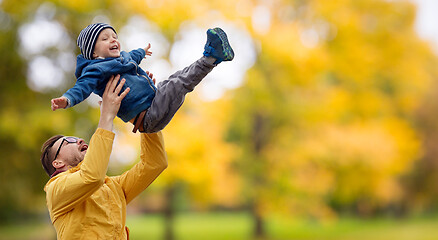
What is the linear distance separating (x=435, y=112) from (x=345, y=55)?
27.8 ft

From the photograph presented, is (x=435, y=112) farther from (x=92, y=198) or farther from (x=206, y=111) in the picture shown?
(x=92, y=198)

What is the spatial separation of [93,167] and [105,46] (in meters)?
0.47

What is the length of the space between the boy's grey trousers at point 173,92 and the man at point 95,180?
0.43ft

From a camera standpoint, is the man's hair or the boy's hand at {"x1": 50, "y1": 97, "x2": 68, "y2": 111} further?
the man's hair

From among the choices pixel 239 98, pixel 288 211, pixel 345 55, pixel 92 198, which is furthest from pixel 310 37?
pixel 92 198

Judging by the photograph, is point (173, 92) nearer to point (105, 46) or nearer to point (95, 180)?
point (105, 46)

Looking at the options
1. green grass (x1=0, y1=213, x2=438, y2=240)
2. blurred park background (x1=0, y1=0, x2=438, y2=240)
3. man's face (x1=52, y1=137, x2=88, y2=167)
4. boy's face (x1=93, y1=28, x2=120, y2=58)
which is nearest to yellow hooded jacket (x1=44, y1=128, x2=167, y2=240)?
man's face (x1=52, y1=137, x2=88, y2=167)

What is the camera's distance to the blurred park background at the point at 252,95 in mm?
8227

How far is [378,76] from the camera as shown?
41.7 feet

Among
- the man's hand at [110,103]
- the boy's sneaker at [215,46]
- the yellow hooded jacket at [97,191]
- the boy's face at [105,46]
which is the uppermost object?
the boy's face at [105,46]

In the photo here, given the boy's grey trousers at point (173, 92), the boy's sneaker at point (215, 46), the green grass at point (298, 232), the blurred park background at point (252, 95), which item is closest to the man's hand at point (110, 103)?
the boy's grey trousers at point (173, 92)

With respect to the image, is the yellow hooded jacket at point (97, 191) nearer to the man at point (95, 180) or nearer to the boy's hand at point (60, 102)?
the man at point (95, 180)

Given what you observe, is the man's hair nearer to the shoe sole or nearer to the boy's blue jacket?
the boy's blue jacket

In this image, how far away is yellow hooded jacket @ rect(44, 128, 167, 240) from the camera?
5.31 ft
